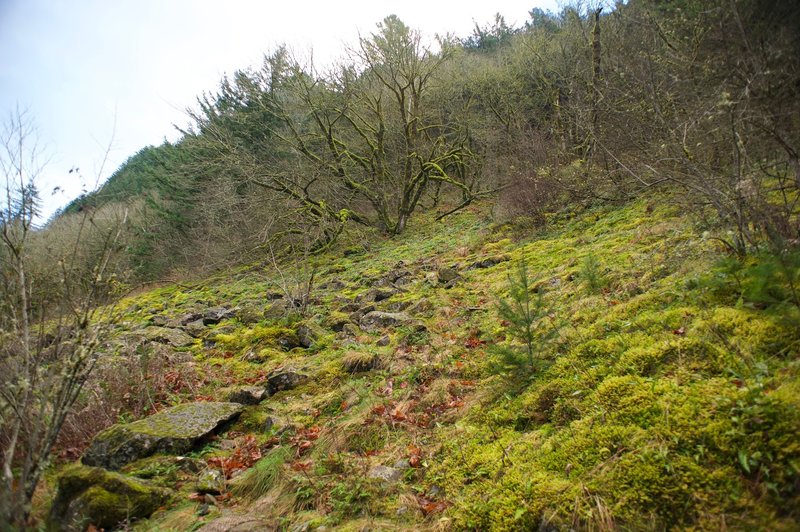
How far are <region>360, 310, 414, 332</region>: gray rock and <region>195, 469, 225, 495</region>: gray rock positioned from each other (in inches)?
125

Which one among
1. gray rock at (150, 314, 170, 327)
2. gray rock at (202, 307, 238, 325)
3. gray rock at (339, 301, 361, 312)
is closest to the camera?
gray rock at (339, 301, 361, 312)

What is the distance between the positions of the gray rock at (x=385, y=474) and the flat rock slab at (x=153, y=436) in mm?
1956

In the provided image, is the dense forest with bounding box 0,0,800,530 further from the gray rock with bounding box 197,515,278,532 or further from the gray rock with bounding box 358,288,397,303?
the gray rock with bounding box 358,288,397,303

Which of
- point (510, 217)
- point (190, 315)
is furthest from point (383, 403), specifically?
point (510, 217)

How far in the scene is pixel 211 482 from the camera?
11.0 feet

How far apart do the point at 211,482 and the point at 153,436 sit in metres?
0.88

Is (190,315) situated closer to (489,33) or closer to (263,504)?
(263,504)

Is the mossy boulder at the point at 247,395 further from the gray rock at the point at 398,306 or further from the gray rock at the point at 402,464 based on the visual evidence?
the gray rock at the point at 398,306

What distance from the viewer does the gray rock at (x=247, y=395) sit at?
4.83 meters

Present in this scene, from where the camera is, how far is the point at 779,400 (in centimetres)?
191

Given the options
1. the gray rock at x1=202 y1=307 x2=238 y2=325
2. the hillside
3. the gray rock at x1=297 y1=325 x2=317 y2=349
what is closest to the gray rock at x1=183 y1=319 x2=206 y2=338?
the gray rock at x1=202 y1=307 x2=238 y2=325

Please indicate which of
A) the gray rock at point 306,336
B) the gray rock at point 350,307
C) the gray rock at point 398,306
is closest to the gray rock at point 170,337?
the gray rock at point 306,336

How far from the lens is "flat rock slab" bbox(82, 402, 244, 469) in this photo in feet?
12.1

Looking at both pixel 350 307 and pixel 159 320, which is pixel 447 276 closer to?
pixel 350 307
